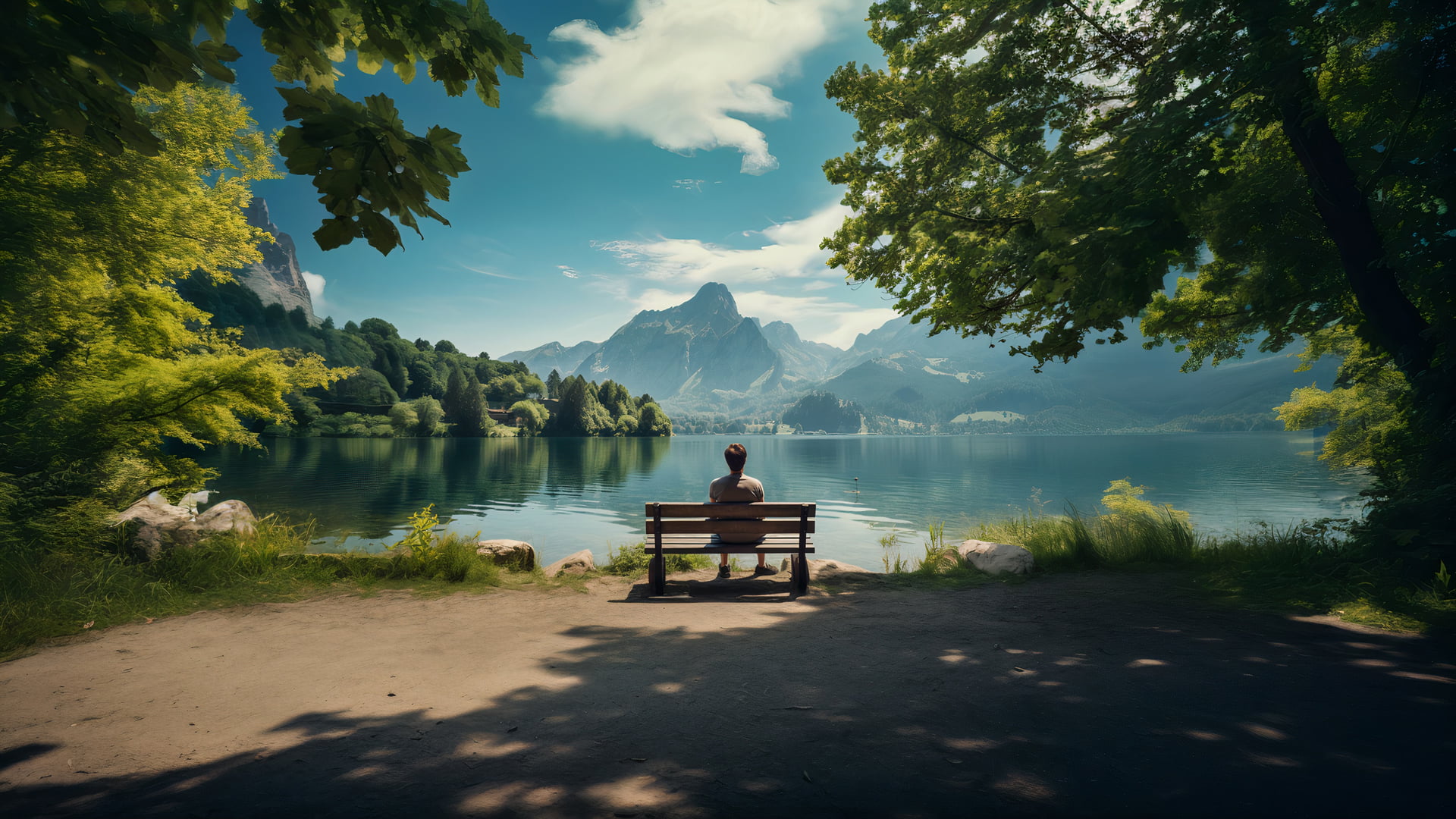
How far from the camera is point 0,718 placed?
3889 mm

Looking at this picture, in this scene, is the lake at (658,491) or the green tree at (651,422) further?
the green tree at (651,422)

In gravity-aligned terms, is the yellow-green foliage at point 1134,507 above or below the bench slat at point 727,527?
below

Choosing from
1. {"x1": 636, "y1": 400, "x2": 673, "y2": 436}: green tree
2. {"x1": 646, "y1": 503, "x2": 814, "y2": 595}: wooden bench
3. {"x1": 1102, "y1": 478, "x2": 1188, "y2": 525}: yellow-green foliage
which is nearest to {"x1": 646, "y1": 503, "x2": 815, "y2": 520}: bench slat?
{"x1": 646, "y1": 503, "x2": 814, "y2": 595}: wooden bench

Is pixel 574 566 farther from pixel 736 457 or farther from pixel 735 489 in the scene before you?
pixel 736 457

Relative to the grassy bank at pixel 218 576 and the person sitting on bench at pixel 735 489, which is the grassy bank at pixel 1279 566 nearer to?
the person sitting on bench at pixel 735 489

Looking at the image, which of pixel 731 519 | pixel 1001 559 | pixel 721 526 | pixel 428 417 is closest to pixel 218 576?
pixel 721 526

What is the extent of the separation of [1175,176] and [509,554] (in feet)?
35.0

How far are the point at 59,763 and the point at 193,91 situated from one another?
1260 cm

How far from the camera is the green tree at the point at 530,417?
12256 centimetres

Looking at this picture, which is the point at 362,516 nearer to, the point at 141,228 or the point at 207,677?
the point at 141,228

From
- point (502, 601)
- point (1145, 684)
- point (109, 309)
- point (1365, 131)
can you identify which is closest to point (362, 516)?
point (109, 309)

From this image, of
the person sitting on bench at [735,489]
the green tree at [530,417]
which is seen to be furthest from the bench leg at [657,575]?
the green tree at [530,417]

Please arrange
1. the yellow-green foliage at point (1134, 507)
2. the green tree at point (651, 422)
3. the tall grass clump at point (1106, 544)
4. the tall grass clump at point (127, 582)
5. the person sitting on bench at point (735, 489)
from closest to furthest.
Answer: the tall grass clump at point (127, 582) < the person sitting on bench at point (735, 489) < the tall grass clump at point (1106, 544) < the yellow-green foliage at point (1134, 507) < the green tree at point (651, 422)

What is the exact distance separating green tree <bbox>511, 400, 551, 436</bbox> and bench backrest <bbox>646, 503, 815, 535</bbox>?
399ft
